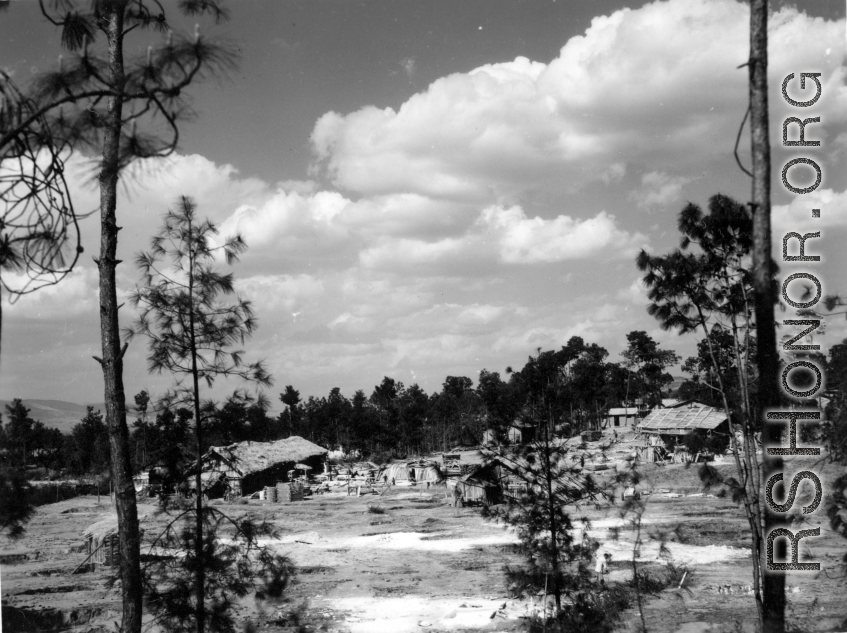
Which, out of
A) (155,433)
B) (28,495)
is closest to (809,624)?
(155,433)

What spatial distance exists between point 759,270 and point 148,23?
6537mm

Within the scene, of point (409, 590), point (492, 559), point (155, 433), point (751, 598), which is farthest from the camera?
point (492, 559)

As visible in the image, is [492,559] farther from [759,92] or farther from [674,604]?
[759,92]

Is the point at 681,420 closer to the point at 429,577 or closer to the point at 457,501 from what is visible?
the point at 457,501

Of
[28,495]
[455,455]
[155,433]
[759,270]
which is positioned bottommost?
[455,455]

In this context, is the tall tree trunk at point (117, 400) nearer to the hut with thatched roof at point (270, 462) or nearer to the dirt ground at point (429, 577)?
the dirt ground at point (429, 577)

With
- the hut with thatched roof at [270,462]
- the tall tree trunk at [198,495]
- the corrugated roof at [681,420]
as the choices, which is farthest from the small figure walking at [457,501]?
the tall tree trunk at [198,495]

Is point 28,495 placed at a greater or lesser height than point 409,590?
greater

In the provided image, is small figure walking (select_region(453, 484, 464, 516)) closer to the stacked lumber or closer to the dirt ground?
the dirt ground

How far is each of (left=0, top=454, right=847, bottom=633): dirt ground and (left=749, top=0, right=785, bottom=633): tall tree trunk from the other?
205 centimetres

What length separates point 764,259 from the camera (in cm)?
646

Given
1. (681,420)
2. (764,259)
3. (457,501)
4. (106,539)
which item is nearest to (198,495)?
(764,259)

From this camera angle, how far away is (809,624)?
1283 cm

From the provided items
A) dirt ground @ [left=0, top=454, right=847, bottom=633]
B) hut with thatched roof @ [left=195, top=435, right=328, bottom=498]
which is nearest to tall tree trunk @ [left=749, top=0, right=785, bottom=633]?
dirt ground @ [left=0, top=454, right=847, bottom=633]
